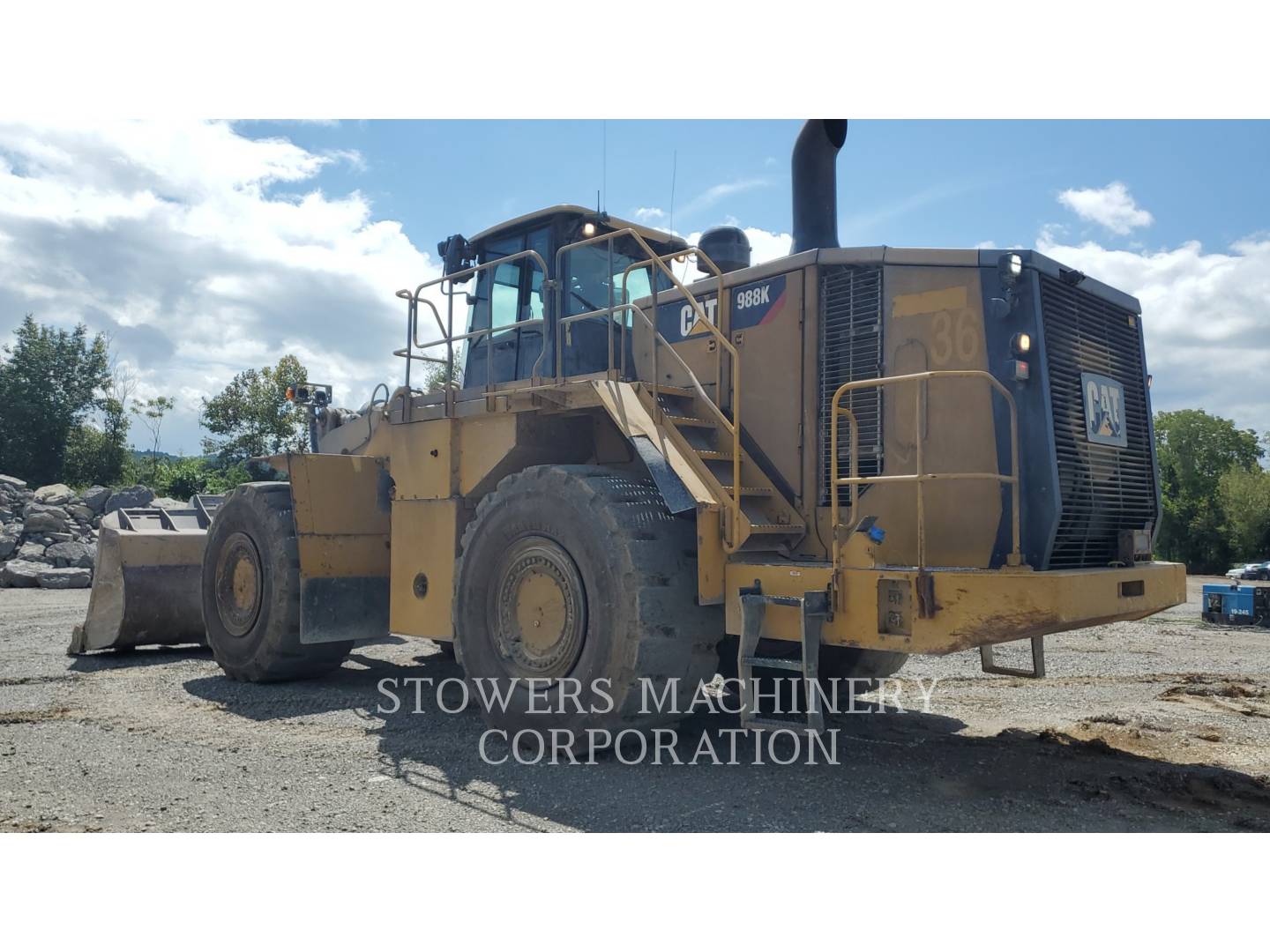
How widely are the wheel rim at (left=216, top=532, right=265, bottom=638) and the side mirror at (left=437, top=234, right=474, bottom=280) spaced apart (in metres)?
2.90

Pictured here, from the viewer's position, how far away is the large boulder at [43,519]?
69.3ft

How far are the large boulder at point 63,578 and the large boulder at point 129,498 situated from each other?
4097mm

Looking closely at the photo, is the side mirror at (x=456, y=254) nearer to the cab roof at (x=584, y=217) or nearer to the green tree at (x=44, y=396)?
the cab roof at (x=584, y=217)

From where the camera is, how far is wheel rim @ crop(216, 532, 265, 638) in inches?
315

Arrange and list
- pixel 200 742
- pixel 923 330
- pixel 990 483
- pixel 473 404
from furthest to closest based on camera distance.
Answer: pixel 473 404 < pixel 200 742 < pixel 923 330 < pixel 990 483

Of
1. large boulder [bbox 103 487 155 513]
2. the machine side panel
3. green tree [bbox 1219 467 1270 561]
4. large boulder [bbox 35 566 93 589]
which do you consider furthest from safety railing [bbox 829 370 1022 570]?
green tree [bbox 1219 467 1270 561]

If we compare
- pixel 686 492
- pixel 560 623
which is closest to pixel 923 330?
pixel 686 492

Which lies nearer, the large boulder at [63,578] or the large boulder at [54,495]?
the large boulder at [63,578]

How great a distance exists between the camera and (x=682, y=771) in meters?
5.16

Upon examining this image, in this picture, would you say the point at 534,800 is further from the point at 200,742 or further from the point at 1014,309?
the point at 1014,309

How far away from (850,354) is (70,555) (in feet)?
64.1

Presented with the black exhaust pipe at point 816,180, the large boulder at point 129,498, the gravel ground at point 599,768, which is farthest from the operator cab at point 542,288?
the large boulder at point 129,498

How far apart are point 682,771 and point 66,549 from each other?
19.2 metres

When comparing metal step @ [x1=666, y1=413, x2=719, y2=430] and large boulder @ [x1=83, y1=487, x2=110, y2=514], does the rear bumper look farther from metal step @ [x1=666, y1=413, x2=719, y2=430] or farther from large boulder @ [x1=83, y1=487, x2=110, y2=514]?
large boulder @ [x1=83, y1=487, x2=110, y2=514]
